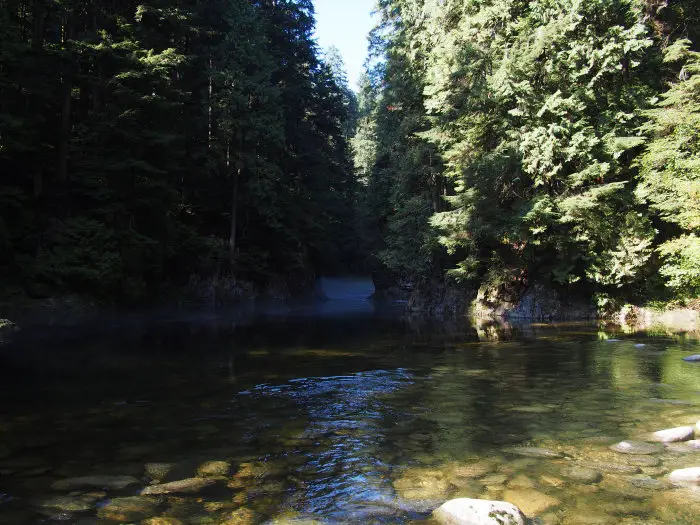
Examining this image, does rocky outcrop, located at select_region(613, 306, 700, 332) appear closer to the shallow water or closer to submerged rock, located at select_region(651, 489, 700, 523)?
the shallow water

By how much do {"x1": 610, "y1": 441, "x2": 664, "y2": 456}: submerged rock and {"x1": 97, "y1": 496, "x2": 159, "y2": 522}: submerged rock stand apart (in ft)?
14.0

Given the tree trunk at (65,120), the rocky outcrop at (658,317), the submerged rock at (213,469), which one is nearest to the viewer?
the submerged rock at (213,469)

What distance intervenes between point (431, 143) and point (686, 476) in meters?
23.6

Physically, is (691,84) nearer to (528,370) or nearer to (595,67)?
(595,67)

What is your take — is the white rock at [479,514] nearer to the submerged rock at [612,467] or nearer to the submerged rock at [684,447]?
the submerged rock at [612,467]

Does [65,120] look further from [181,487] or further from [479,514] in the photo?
[479,514]

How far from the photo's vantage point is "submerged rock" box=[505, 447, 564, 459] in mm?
5297

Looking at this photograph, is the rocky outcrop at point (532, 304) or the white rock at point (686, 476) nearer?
the white rock at point (686, 476)

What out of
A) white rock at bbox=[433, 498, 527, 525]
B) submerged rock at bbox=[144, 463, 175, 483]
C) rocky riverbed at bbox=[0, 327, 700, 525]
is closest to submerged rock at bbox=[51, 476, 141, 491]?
rocky riverbed at bbox=[0, 327, 700, 525]

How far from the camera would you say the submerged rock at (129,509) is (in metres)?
4.00

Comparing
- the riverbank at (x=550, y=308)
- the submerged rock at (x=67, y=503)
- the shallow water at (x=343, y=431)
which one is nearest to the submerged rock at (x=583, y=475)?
the shallow water at (x=343, y=431)

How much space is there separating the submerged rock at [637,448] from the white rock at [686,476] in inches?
25.3

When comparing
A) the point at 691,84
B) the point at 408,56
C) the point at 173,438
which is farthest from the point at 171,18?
the point at 173,438

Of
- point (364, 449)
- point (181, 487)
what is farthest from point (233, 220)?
point (181, 487)
